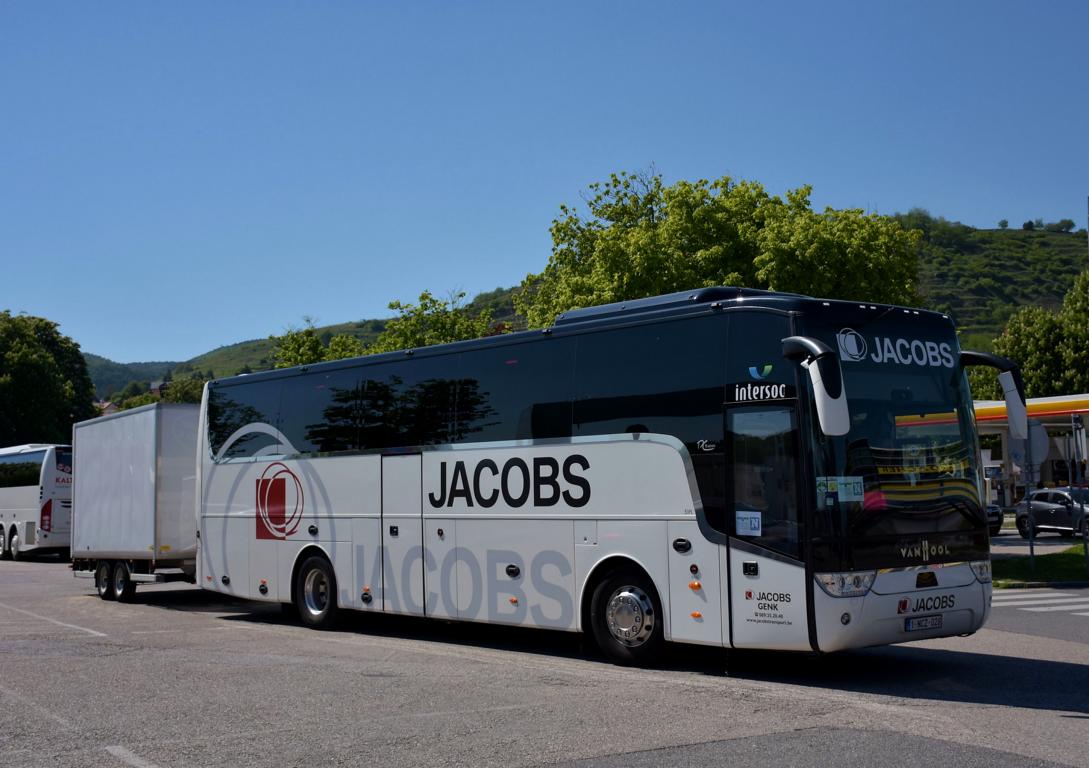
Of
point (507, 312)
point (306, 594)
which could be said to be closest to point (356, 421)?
point (306, 594)

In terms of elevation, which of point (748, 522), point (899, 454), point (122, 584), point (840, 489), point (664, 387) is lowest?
point (122, 584)

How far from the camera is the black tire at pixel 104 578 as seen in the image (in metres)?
21.8

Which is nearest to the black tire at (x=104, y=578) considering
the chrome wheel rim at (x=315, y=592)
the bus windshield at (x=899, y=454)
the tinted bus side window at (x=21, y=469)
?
the chrome wheel rim at (x=315, y=592)

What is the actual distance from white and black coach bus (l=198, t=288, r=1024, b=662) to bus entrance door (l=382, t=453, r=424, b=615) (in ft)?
0.10

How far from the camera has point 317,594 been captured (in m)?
16.8

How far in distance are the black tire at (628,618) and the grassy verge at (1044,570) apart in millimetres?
13290

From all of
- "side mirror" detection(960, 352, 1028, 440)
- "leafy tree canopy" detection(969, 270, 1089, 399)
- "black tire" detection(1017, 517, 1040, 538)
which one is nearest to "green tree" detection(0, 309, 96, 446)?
"leafy tree canopy" detection(969, 270, 1089, 399)

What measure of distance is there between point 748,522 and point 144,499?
1274cm

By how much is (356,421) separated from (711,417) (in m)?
6.21

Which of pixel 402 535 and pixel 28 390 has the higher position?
pixel 28 390

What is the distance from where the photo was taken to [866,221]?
1271 inches

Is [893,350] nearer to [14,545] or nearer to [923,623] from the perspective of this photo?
[923,623]

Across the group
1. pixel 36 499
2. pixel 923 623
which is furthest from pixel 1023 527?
pixel 923 623

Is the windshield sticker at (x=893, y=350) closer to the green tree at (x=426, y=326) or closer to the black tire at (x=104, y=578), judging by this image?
the black tire at (x=104, y=578)
